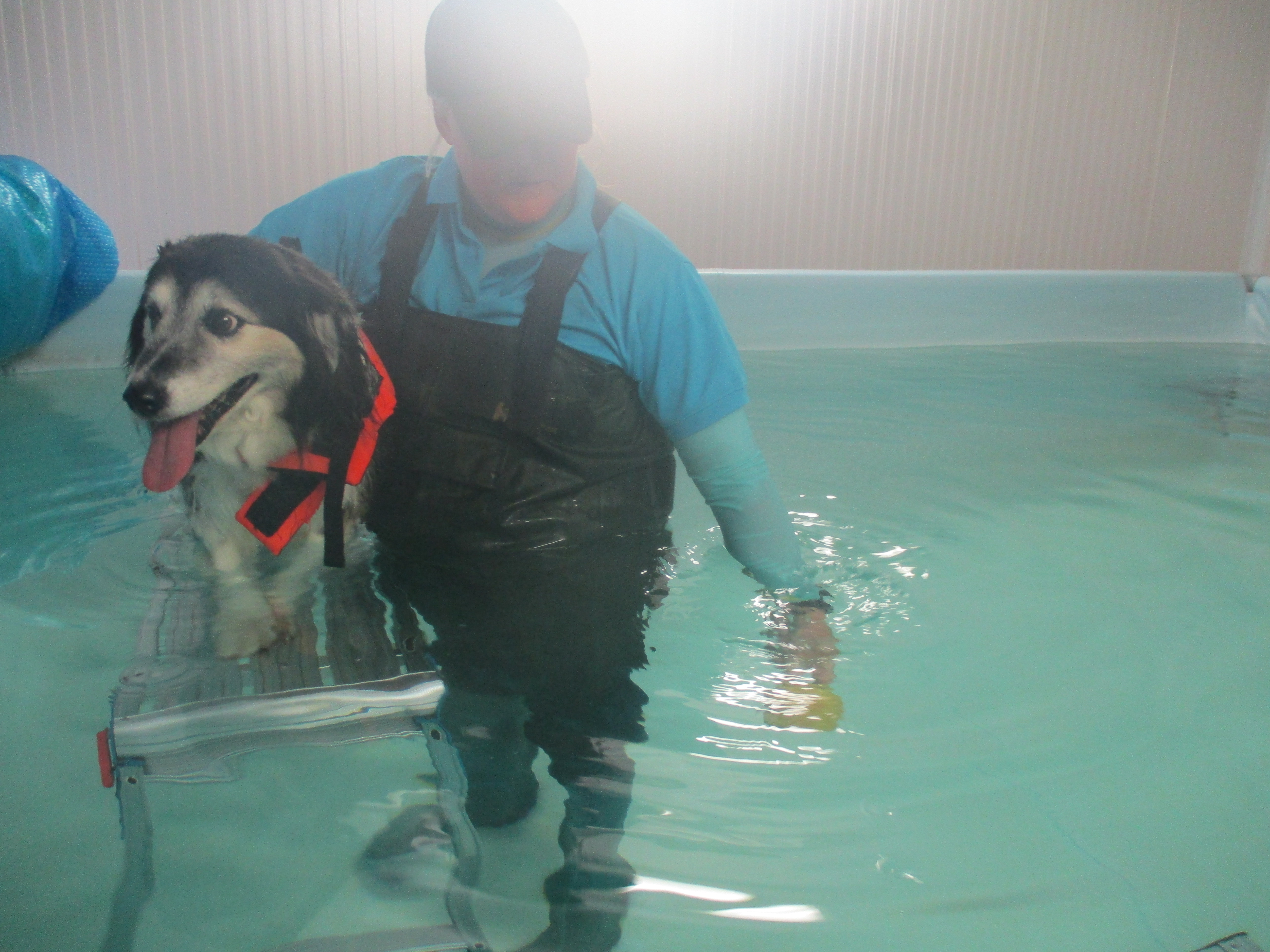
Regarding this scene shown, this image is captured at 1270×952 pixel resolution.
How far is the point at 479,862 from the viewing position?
1045 mm

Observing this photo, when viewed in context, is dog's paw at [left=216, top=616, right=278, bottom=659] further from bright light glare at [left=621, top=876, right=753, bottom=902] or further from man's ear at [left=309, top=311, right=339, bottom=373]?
bright light glare at [left=621, top=876, right=753, bottom=902]

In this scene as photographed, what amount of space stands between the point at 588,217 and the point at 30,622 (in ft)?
3.86

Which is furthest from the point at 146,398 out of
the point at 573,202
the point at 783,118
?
the point at 783,118

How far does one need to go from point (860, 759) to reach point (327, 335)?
0.96 meters

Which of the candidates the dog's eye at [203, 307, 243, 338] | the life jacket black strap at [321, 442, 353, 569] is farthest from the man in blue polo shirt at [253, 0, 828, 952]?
the dog's eye at [203, 307, 243, 338]

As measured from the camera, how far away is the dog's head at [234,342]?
49.4 inches

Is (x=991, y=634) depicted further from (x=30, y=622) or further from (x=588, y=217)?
(x=30, y=622)

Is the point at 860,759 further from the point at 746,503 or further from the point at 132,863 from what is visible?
the point at 132,863

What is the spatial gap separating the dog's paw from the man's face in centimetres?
70

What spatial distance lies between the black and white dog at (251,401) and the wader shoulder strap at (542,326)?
0.21 metres

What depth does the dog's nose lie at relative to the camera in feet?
3.91

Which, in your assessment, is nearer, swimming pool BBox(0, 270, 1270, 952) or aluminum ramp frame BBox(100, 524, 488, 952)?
aluminum ramp frame BBox(100, 524, 488, 952)

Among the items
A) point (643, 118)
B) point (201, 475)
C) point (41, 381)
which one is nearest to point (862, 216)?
point (643, 118)

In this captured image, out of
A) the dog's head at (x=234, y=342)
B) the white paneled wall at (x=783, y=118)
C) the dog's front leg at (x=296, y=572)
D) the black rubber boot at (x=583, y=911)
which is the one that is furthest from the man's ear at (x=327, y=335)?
the white paneled wall at (x=783, y=118)
